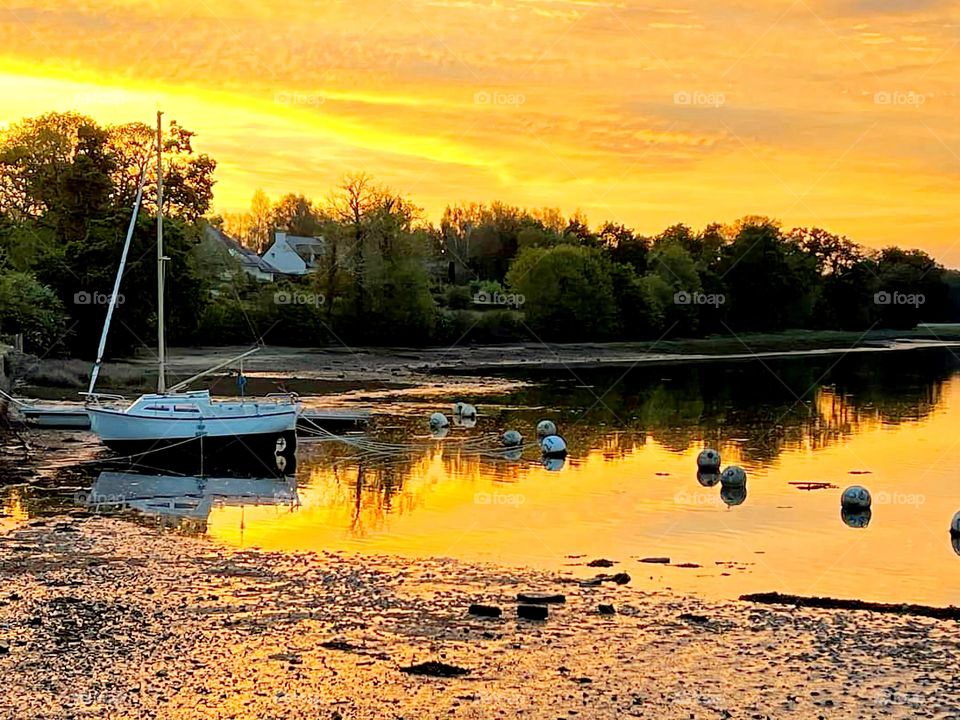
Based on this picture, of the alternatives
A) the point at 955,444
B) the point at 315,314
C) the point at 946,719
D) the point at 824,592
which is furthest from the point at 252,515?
the point at 315,314

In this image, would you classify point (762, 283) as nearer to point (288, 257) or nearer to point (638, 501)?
point (288, 257)

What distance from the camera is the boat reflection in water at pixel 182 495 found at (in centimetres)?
2820

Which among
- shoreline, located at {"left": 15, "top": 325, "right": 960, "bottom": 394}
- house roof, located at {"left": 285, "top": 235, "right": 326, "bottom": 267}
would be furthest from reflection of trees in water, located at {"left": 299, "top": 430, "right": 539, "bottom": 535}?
house roof, located at {"left": 285, "top": 235, "right": 326, "bottom": 267}

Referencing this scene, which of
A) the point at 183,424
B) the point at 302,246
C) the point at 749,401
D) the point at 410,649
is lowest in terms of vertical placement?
the point at 410,649

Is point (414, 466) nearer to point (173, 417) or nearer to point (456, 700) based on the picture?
point (173, 417)

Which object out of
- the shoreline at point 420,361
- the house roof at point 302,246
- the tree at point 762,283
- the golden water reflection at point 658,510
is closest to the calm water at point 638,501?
the golden water reflection at point 658,510

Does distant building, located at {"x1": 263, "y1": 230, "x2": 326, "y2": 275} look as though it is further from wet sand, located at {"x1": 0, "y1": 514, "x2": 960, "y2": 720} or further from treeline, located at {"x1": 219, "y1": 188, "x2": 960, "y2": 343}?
wet sand, located at {"x1": 0, "y1": 514, "x2": 960, "y2": 720}

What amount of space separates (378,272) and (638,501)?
233 feet

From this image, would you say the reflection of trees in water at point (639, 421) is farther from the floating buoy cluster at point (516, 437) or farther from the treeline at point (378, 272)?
the treeline at point (378, 272)

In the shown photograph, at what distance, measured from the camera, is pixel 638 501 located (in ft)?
103

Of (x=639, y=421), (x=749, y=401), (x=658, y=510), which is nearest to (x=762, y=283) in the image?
(x=749, y=401)

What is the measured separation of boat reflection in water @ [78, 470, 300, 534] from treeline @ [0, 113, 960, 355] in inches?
1133

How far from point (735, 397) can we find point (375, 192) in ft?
144

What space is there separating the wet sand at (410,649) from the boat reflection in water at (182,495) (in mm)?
5837
